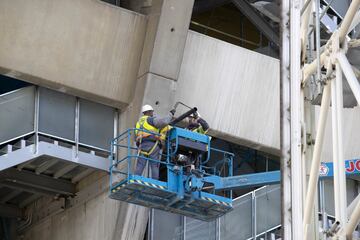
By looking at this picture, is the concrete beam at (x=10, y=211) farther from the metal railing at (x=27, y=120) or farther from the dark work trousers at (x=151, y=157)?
the dark work trousers at (x=151, y=157)

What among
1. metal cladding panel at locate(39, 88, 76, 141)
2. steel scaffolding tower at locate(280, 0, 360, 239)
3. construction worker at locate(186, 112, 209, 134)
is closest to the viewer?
steel scaffolding tower at locate(280, 0, 360, 239)

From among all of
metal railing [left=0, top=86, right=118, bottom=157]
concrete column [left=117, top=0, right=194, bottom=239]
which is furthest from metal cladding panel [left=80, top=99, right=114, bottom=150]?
concrete column [left=117, top=0, right=194, bottom=239]

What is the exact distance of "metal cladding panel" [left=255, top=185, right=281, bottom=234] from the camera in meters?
28.6

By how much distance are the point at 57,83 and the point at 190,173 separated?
4.85 m

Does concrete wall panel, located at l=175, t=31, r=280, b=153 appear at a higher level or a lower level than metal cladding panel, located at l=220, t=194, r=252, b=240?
higher

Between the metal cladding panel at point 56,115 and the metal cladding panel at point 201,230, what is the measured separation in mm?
3928

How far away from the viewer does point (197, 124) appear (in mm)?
24938

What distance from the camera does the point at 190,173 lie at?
945 inches

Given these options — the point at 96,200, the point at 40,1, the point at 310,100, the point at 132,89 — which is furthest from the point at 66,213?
the point at 310,100

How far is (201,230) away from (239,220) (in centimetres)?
104

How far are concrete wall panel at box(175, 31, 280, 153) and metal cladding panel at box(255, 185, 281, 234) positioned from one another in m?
1.86

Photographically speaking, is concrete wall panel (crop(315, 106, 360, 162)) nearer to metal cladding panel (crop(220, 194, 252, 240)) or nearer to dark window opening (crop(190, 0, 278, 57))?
dark window opening (crop(190, 0, 278, 57))

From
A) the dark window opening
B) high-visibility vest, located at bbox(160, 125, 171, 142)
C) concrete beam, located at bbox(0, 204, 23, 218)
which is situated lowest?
high-visibility vest, located at bbox(160, 125, 171, 142)

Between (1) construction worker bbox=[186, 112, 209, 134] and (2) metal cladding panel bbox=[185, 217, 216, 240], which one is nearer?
(1) construction worker bbox=[186, 112, 209, 134]
